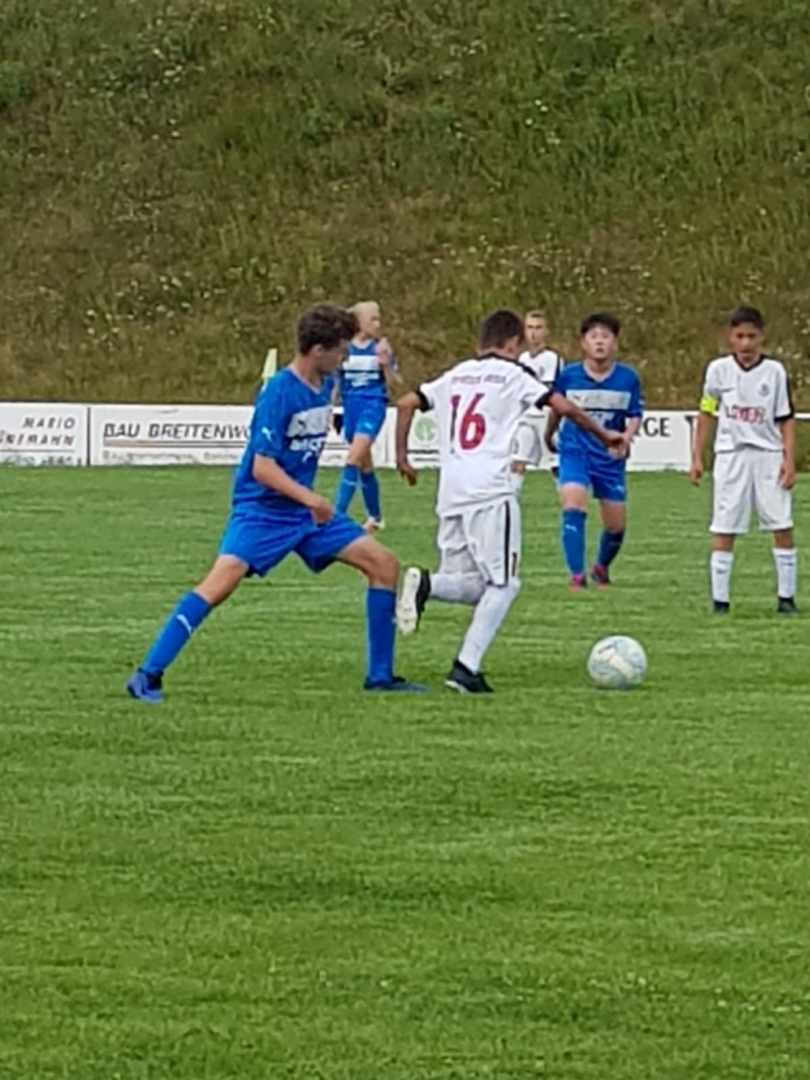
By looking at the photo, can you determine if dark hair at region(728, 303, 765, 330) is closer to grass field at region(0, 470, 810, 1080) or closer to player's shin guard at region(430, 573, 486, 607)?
grass field at region(0, 470, 810, 1080)

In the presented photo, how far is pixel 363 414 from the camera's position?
72.5 ft

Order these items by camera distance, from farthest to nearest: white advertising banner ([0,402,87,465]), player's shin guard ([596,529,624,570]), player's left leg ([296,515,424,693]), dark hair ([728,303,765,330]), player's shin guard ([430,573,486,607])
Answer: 1. white advertising banner ([0,402,87,465])
2. player's shin guard ([596,529,624,570])
3. dark hair ([728,303,765,330])
4. player's shin guard ([430,573,486,607])
5. player's left leg ([296,515,424,693])

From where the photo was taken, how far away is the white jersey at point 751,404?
612 inches

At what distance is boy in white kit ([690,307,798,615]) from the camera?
15.5m

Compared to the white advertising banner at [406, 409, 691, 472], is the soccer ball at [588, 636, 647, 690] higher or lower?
lower

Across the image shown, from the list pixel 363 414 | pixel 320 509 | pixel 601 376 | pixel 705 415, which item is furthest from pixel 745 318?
pixel 363 414

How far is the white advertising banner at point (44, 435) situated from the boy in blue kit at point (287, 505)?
23.7 meters

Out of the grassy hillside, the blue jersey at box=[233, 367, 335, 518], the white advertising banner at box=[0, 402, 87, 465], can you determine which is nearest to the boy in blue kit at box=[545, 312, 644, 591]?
the blue jersey at box=[233, 367, 335, 518]

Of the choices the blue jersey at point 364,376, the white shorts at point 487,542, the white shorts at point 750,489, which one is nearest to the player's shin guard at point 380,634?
the white shorts at point 487,542

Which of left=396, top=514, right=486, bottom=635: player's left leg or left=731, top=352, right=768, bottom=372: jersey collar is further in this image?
left=731, top=352, right=768, bottom=372: jersey collar

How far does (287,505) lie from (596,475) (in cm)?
708

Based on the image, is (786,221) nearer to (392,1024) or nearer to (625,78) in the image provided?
(625,78)

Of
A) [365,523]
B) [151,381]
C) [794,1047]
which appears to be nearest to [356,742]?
[794,1047]

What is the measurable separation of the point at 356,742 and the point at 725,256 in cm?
3510
